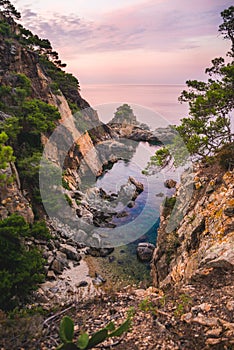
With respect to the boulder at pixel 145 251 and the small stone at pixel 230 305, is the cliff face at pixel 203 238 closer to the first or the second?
the small stone at pixel 230 305

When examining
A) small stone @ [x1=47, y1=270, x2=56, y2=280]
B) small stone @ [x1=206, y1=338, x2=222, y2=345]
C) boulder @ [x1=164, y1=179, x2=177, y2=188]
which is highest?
boulder @ [x1=164, y1=179, x2=177, y2=188]

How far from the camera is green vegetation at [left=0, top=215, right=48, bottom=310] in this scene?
9.10 meters

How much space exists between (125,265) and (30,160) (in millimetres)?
8808

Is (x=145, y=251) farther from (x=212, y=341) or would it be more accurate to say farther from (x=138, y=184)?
(x=212, y=341)

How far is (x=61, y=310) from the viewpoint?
18.5 feet

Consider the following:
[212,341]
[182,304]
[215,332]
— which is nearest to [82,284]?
[182,304]

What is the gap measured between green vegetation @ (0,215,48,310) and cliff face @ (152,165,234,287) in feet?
16.6

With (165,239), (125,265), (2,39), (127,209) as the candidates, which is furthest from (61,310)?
(2,39)

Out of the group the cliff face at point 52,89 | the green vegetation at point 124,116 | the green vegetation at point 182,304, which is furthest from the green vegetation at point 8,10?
the green vegetation at point 182,304

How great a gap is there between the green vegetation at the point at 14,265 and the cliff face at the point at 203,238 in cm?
507

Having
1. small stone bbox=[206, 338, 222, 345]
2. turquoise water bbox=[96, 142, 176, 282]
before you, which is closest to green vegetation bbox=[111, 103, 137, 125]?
turquoise water bbox=[96, 142, 176, 282]

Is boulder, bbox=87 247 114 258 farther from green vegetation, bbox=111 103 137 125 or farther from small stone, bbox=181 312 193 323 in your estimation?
green vegetation, bbox=111 103 137 125

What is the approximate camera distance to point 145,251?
55.3ft

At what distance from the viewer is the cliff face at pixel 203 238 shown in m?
6.92
